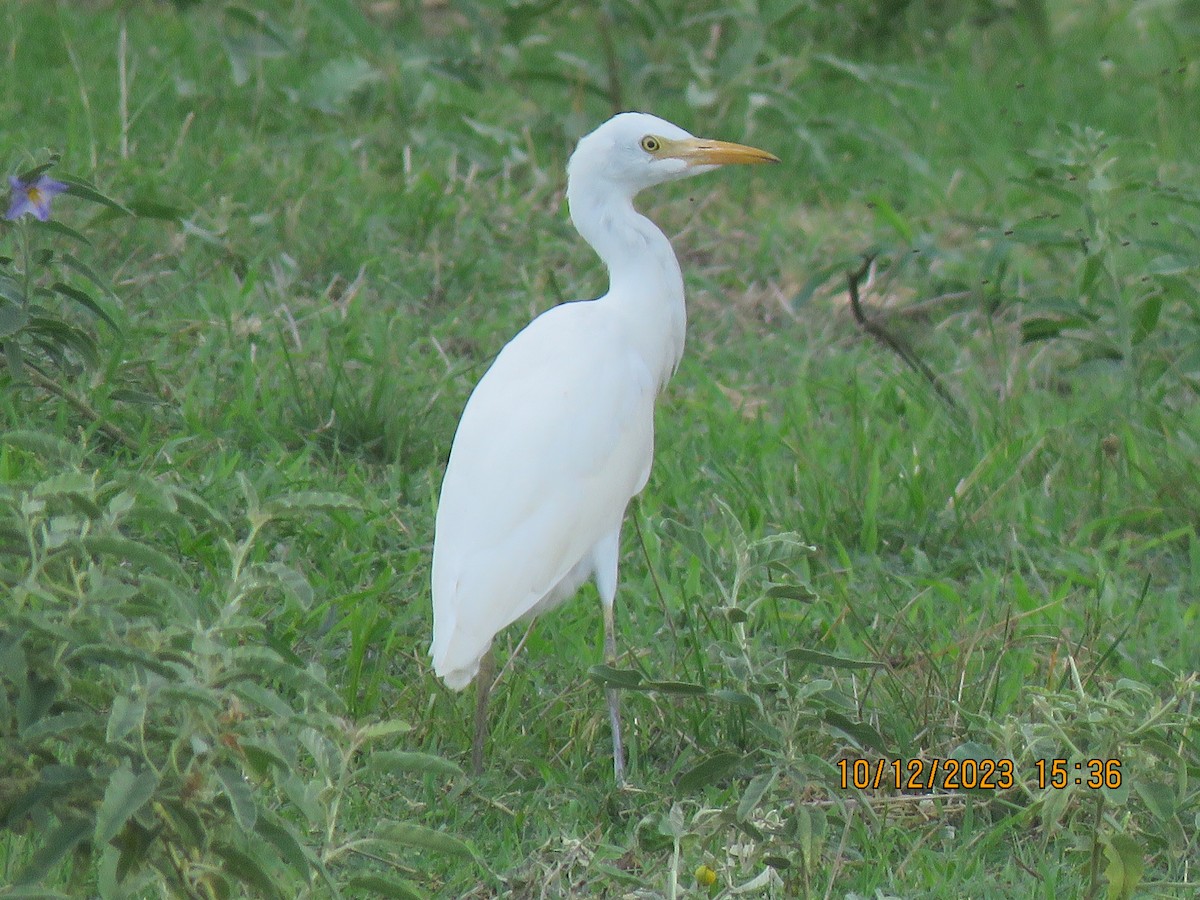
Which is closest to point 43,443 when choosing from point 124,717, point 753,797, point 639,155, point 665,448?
point 124,717

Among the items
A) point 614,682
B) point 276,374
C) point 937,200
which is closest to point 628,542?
point 276,374

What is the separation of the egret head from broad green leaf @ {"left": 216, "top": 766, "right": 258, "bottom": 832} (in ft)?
6.63

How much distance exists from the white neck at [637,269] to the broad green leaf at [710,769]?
1.05 meters

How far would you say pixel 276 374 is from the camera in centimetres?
421

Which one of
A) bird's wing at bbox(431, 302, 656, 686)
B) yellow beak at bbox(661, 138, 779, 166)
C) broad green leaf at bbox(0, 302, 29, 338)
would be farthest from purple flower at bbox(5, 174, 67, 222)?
yellow beak at bbox(661, 138, 779, 166)

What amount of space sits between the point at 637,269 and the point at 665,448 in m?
0.81

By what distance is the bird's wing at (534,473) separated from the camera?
2912 mm

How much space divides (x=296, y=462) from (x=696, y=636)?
115cm

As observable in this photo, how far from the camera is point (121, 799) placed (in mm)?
1732

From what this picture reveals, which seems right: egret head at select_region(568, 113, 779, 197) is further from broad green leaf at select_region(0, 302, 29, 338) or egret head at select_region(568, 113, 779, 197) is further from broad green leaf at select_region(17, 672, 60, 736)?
broad green leaf at select_region(17, 672, 60, 736)

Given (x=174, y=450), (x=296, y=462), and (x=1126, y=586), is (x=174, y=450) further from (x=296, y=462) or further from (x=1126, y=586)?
(x=1126, y=586)

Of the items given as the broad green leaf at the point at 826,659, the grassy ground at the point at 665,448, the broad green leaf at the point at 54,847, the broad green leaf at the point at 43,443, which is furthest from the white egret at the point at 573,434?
the broad green leaf at the point at 54,847

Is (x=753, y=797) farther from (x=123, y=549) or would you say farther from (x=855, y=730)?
(x=123, y=549)

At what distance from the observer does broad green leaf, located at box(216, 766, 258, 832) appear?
1763 mm
